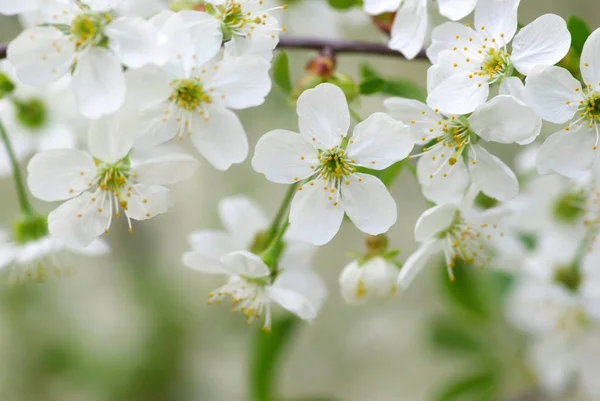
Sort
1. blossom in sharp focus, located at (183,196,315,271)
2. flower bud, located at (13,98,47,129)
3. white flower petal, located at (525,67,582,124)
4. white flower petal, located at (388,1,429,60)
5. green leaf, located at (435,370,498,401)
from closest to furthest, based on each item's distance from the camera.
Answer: white flower petal, located at (525,67,582,124), white flower petal, located at (388,1,429,60), blossom in sharp focus, located at (183,196,315,271), flower bud, located at (13,98,47,129), green leaf, located at (435,370,498,401)

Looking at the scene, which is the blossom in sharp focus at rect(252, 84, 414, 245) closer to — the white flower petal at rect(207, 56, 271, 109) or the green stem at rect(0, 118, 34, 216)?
the white flower petal at rect(207, 56, 271, 109)

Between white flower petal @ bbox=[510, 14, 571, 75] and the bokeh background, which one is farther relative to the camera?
the bokeh background

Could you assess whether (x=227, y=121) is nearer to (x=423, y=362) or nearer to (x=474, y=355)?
(x=474, y=355)

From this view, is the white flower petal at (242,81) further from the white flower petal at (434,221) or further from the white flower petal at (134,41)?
the white flower petal at (434,221)

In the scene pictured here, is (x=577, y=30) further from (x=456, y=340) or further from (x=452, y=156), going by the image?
(x=456, y=340)

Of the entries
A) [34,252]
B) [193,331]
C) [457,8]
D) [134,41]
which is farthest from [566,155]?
[193,331]

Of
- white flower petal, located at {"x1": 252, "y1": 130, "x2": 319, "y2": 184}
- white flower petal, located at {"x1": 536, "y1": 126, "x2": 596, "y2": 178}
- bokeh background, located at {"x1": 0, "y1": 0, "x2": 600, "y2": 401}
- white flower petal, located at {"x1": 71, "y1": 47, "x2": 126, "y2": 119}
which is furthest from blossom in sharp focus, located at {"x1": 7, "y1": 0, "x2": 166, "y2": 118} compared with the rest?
bokeh background, located at {"x1": 0, "y1": 0, "x2": 600, "y2": 401}
